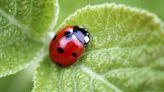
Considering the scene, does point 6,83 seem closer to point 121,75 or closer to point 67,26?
point 67,26

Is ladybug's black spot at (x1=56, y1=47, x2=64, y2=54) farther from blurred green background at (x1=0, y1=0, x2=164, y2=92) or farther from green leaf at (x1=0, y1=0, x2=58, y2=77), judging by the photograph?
blurred green background at (x1=0, y1=0, x2=164, y2=92)

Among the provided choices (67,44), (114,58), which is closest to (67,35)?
(67,44)

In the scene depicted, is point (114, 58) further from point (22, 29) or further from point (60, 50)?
point (22, 29)

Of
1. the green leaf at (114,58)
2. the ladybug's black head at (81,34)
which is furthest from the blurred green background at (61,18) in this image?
the green leaf at (114,58)

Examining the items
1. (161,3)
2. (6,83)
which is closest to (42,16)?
(6,83)

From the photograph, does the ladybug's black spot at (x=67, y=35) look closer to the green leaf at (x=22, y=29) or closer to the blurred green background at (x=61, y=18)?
the green leaf at (x=22, y=29)

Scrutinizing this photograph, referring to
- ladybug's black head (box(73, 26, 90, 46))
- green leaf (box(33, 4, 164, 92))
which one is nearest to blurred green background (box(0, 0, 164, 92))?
ladybug's black head (box(73, 26, 90, 46))

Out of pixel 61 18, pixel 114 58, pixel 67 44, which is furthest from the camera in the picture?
pixel 61 18
